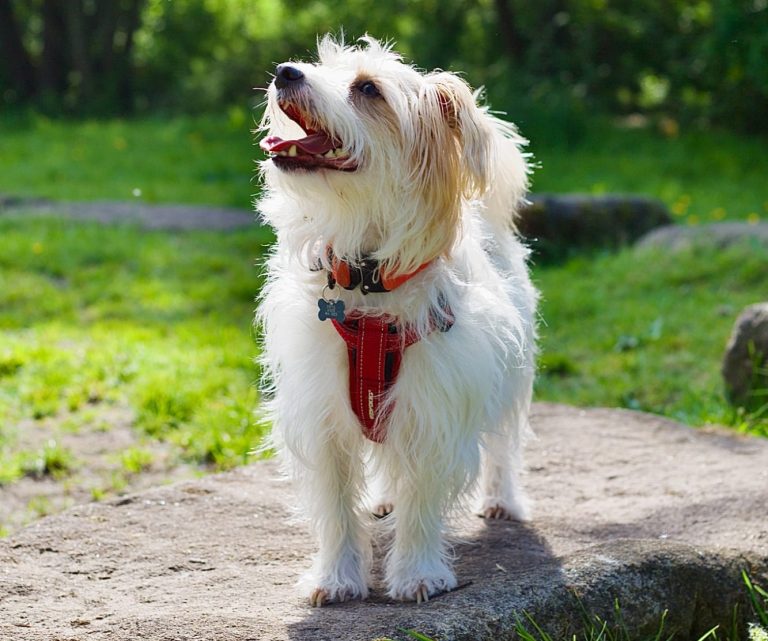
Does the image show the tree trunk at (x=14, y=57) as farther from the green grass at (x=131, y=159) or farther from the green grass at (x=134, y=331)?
the green grass at (x=134, y=331)

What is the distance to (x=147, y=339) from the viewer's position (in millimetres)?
6844

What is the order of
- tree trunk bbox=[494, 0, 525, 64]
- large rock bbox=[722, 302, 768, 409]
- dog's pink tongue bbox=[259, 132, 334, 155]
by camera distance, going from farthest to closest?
tree trunk bbox=[494, 0, 525, 64]
large rock bbox=[722, 302, 768, 409]
dog's pink tongue bbox=[259, 132, 334, 155]

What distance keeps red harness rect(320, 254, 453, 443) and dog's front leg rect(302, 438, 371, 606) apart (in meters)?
0.20

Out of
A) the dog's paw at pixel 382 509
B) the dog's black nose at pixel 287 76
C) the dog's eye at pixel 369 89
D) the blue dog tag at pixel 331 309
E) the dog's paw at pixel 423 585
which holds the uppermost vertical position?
the dog's black nose at pixel 287 76

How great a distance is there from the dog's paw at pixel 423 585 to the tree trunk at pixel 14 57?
48.5 ft

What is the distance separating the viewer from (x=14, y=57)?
16.4 meters

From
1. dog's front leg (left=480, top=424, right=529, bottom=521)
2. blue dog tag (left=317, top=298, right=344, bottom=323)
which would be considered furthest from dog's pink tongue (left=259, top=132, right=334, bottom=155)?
dog's front leg (left=480, top=424, right=529, bottom=521)

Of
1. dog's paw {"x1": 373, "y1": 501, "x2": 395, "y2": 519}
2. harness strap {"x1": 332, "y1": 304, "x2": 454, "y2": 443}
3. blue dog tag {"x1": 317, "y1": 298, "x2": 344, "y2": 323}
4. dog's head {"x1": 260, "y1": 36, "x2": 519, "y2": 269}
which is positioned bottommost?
dog's paw {"x1": 373, "y1": 501, "x2": 395, "y2": 519}

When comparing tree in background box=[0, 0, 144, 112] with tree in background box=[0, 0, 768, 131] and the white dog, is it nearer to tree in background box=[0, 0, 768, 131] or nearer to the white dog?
tree in background box=[0, 0, 768, 131]

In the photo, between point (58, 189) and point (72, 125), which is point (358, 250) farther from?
point (72, 125)

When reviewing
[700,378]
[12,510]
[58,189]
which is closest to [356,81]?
[12,510]

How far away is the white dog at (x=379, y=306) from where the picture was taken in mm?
3016

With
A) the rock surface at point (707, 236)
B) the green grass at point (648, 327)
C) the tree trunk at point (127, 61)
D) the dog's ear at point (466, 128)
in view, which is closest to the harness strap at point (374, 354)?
the dog's ear at point (466, 128)

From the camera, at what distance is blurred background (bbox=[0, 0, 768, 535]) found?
5.74 meters
